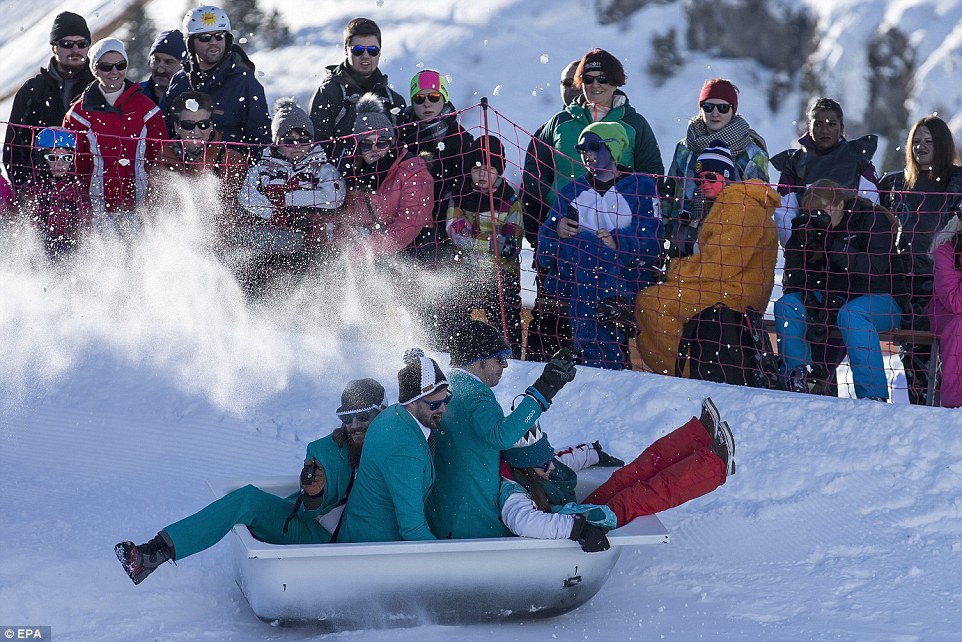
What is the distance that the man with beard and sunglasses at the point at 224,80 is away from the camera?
736cm

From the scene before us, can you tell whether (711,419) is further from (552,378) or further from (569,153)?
(569,153)

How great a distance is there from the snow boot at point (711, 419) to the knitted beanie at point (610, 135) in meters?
2.28

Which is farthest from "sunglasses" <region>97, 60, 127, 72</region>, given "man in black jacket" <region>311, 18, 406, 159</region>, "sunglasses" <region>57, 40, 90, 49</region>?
"man in black jacket" <region>311, 18, 406, 159</region>

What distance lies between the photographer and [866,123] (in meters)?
20.6

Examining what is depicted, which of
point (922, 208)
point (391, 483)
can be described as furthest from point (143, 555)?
point (922, 208)

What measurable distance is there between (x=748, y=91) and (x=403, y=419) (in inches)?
743

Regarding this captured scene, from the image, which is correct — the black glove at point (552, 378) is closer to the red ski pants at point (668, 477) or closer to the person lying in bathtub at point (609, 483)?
the person lying in bathtub at point (609, 483)

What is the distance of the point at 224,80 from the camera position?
7.38 metres

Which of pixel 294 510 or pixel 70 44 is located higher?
pixel 70 44

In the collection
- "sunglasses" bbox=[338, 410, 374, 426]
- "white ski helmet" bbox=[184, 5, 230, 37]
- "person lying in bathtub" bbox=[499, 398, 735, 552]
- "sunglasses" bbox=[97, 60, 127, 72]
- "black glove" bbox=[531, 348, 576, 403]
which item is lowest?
"person lying in bathtub" bbox=[499, 398, 735, 552]

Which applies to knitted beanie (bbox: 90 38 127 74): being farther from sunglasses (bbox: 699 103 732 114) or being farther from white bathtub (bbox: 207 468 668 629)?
white bathtub (bbox: 207 468 668 629)

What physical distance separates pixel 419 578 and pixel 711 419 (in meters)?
1.45

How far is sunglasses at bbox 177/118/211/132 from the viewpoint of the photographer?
7047 millimetres

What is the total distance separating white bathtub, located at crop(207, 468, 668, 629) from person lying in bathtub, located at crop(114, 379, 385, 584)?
0.11 m
